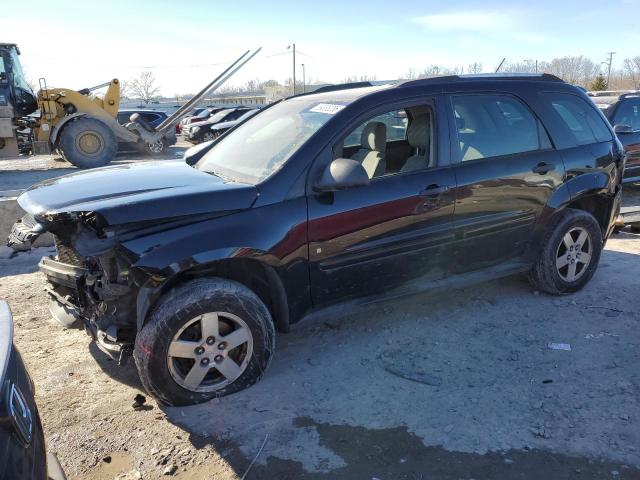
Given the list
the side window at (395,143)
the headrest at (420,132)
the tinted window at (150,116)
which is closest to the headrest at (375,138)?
the side window at (395,143)

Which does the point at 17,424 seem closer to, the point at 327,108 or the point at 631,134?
the point at 327,108

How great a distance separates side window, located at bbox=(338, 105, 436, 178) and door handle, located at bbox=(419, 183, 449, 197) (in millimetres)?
168

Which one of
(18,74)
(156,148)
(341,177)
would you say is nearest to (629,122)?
(341,177)

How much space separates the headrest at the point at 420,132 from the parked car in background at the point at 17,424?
2.95 meters

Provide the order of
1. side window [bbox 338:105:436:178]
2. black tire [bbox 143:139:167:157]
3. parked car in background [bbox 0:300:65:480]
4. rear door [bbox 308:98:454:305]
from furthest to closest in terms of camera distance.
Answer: black tire [bbox 143:139:167:157] → side window [bbox 338:105:436:178] → rear door [bbox 308:98:454:305] → parked car in background [bbox 0:300:65:480]

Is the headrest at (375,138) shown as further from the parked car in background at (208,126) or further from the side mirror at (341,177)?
the parked car in background at (208,126)

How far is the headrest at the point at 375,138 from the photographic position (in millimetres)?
4137

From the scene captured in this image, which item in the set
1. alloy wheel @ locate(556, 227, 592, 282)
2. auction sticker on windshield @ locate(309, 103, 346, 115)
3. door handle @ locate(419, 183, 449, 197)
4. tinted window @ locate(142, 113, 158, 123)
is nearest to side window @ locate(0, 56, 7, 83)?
tinted window @ locate(142, 113, 158, 123)

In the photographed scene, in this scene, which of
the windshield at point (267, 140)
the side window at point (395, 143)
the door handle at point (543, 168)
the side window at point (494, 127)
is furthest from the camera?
the door handle at point (543, 168)

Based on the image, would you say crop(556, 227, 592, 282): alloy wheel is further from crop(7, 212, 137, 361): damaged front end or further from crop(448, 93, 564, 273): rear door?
crop(7, 212, 137, 361): damaged front end

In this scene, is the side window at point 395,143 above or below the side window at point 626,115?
below

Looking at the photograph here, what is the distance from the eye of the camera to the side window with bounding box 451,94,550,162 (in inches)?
158

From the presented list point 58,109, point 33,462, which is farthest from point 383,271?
point 58,109

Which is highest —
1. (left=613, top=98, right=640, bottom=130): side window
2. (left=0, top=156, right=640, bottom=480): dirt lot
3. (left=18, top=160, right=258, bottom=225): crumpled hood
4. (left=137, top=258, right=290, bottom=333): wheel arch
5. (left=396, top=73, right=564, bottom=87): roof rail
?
(left=396, top=73, right=564, bottom=87): roof rail
